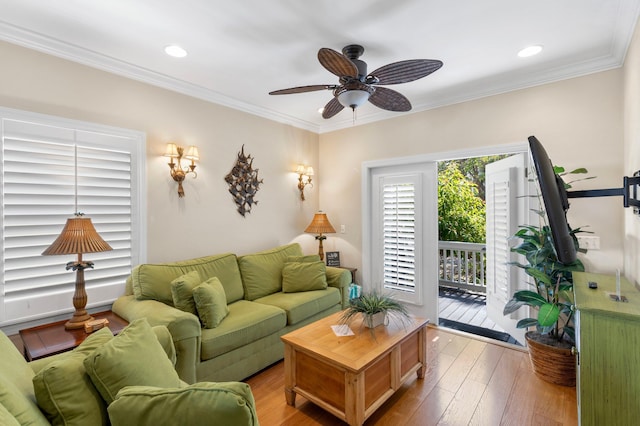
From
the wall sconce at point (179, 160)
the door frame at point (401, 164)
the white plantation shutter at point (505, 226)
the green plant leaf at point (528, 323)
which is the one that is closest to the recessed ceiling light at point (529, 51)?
the door frame at point (401, 164)

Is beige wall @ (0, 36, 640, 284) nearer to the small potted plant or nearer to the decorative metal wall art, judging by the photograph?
the decorative metal wall art

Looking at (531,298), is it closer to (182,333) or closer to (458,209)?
(182,333)

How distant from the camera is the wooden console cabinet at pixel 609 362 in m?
1.37

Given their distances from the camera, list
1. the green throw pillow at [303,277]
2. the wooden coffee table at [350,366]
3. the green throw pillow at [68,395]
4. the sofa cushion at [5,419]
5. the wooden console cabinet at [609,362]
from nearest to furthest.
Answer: the sofa cushion at [5,419] → the green throw pillow at [68,395] → the wooden console cabinet at [609,362] → the wooden coffee table at [350,366] → the green throw pillow at [303,277]

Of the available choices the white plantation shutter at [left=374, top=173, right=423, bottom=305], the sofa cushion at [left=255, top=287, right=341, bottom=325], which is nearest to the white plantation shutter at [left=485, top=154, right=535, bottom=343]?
the white plantation shutter at [left=374, top=173, right=423, bottom=305]

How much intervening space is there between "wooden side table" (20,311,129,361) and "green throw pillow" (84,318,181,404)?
2.96 feet

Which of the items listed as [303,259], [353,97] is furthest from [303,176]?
[353,97]

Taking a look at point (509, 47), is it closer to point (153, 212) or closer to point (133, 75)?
point (133, 75)

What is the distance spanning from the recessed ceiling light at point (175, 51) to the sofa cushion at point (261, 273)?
2035 millimetres

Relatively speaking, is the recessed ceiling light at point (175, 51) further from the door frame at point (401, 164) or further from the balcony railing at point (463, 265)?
the balcony railing at point (463, 265)

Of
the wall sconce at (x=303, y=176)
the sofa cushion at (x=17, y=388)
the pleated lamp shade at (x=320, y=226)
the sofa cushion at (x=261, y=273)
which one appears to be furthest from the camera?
the wall sconce at (x=303, y=176)

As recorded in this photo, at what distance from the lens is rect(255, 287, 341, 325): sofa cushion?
3074mm

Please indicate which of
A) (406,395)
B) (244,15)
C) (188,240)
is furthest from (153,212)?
(406,395)

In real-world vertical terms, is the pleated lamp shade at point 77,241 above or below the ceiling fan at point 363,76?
below
